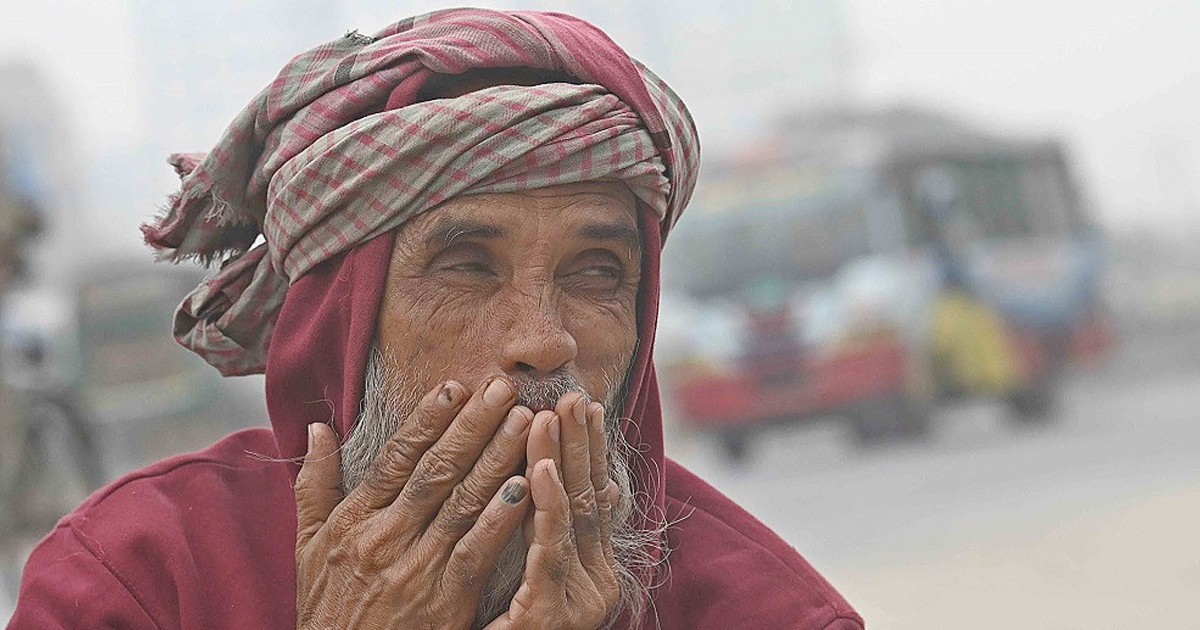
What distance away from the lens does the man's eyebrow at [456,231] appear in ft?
6.86

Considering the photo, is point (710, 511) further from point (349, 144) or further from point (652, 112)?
point (349, 144)

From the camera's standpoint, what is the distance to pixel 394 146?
80.6 inches

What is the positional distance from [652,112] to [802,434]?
20266mm

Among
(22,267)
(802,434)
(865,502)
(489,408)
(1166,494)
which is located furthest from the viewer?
(802,434)

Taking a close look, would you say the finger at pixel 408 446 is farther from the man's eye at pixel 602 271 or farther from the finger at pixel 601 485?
the man's eye at pixel 602 271

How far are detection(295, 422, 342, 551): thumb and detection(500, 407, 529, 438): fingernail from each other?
1.01 feet

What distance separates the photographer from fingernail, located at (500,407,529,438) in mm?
1911

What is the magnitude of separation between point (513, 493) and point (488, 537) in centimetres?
7

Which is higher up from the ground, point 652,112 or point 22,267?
point 652,112

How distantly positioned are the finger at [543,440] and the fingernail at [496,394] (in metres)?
0.05

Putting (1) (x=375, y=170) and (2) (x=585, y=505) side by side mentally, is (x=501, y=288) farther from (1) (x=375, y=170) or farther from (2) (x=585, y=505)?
(2) (x=585, y=505)

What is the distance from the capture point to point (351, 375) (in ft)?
6.94

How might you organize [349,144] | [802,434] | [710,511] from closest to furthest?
[349,144] → [710,511] → [802,434]

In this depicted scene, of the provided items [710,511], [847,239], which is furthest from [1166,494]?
[710,511]
